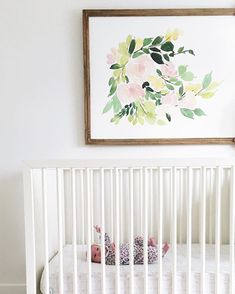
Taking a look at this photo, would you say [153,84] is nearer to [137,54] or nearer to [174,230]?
[137,54]

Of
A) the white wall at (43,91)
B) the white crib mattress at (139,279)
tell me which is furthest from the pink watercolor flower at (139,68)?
the white crib mattress at (139,279)

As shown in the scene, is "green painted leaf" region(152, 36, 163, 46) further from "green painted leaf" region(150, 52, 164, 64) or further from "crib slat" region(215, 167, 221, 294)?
"crib slat" region(215, 167, 221, 294)

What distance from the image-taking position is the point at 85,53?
2.46 metres

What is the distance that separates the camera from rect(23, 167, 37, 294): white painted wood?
6.22 ft

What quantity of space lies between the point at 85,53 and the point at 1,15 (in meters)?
0.51

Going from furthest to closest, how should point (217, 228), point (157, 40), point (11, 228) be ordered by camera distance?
point (11, 228) → point (157, 40) → point (217, 228)

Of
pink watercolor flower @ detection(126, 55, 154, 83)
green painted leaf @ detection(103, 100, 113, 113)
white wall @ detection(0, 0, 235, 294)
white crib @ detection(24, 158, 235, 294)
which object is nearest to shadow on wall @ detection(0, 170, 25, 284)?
white wall @ detection(0, 0, 235, 294)

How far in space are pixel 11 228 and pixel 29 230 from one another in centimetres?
71

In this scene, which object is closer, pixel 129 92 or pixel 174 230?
pixel 174 230

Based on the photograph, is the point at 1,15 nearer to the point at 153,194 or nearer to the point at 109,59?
the point at 109,59

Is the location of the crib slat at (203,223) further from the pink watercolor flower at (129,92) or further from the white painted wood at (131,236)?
the pink watercolor flower at (129,92)

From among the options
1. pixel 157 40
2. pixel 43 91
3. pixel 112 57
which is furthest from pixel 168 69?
pixel 43 91

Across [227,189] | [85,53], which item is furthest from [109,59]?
[227,189]

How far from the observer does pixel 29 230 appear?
1.91 metres
